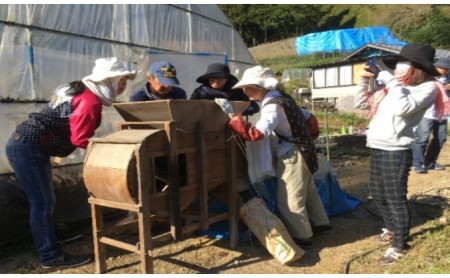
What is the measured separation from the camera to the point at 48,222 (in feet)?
11.5

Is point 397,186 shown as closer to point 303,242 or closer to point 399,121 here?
Answer: point 399,121

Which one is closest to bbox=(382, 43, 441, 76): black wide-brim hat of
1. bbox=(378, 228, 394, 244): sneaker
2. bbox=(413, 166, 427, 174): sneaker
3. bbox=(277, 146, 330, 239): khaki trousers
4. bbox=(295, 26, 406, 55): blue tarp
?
bbox=(277, 146, 330, 239): khaki trousers

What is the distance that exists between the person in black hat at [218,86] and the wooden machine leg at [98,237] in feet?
5.15

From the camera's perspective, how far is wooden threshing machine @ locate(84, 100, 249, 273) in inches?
116

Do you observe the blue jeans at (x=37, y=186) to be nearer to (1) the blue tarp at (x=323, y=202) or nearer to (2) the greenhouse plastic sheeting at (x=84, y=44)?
(2) the greenhouse plastic sheeting at (x=84, y=44)

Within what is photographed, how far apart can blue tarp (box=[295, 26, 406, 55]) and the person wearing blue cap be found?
32.2 m

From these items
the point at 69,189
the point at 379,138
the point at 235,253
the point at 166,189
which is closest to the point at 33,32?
the point at 69,189

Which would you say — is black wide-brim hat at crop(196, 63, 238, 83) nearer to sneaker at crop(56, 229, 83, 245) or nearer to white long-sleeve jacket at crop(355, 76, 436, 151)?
white long-sleeve jacket at crop(355, 76, 436, 151)

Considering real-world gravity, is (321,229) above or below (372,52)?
below

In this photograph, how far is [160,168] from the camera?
11.3 feet

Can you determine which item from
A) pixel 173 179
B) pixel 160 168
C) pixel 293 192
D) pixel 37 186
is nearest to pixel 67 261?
pixel 37 186

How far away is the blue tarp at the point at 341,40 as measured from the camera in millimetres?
34625

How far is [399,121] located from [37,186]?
9.69 feet

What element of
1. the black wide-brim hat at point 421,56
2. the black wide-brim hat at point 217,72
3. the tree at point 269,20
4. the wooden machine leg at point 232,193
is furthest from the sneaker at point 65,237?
the tree at point 269,20
